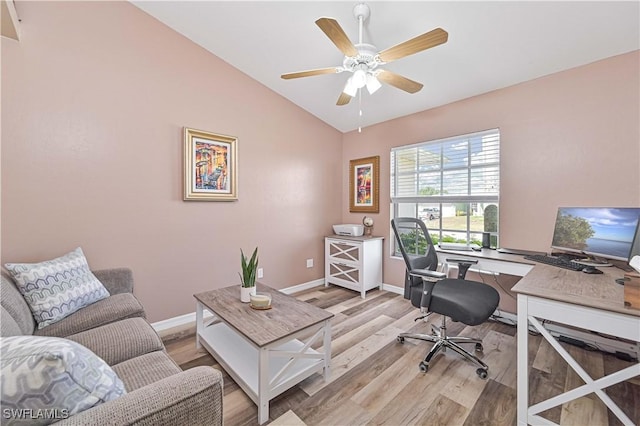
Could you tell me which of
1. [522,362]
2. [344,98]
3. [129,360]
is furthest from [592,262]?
[129,360]

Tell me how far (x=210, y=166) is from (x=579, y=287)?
303 cm

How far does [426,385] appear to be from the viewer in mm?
1764

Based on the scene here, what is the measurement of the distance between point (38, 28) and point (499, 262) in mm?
4072

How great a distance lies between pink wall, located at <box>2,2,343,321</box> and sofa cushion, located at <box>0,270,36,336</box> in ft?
1.87

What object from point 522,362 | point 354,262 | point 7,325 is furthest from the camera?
point 354,262

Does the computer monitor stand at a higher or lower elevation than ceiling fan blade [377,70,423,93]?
lower

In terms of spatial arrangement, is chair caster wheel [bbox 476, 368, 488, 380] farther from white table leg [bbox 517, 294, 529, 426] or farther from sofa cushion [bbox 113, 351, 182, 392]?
sofa cushion [bbox 113, 351, 182, 392]

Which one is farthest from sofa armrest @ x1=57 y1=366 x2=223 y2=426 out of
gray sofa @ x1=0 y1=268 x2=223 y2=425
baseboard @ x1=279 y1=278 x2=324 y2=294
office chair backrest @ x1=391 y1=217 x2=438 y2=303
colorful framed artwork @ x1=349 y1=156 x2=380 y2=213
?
colorful framed artwork @ x1=349 y1=156 x2=380 y2=213

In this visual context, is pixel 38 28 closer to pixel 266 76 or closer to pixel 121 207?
pixel 121 207

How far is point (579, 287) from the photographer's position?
4.66 feet

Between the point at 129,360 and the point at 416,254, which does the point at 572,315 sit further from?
the point at 129,360

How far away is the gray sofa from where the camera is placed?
74 cm

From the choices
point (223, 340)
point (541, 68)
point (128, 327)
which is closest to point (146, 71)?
point (128, 327)

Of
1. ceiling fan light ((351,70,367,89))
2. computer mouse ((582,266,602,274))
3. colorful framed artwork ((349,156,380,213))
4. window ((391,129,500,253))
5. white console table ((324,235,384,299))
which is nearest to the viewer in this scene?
computer mouse ((582,266,602,274))
